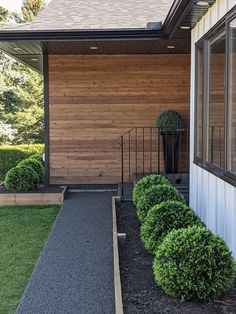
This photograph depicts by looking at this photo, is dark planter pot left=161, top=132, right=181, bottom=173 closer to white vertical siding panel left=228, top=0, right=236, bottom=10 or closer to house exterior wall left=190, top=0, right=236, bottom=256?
house exterior wall left=190, top=0, right=236, bottom=256

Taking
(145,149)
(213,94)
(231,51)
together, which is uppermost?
(231,51)

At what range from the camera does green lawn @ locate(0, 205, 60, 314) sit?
3.71 m

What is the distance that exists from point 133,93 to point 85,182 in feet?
6.35

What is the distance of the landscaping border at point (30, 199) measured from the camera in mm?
7496

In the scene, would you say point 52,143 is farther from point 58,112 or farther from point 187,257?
point 187,257

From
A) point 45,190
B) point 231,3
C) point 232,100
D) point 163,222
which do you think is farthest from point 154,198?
point 45,190

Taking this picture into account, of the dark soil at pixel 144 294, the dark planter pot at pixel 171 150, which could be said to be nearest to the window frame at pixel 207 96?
the dark soil at pixel 144 294

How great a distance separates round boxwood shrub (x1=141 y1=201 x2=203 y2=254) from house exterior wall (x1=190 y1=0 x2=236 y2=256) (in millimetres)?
333

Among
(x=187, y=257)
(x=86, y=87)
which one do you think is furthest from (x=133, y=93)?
(x=187, y=257)

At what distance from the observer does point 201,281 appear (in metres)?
2.97

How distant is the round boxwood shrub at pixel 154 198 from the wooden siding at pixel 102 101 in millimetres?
3593

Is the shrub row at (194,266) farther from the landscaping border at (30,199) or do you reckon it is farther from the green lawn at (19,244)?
the landscaping border at (30,199)

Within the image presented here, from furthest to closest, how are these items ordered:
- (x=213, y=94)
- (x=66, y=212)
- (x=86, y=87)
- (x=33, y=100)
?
1. (x=33, y=100)
2. (x=86, y=87)
3. (x=66, y=212)
4. (x=213, y=94)

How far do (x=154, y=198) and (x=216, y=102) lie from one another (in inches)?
48.3
